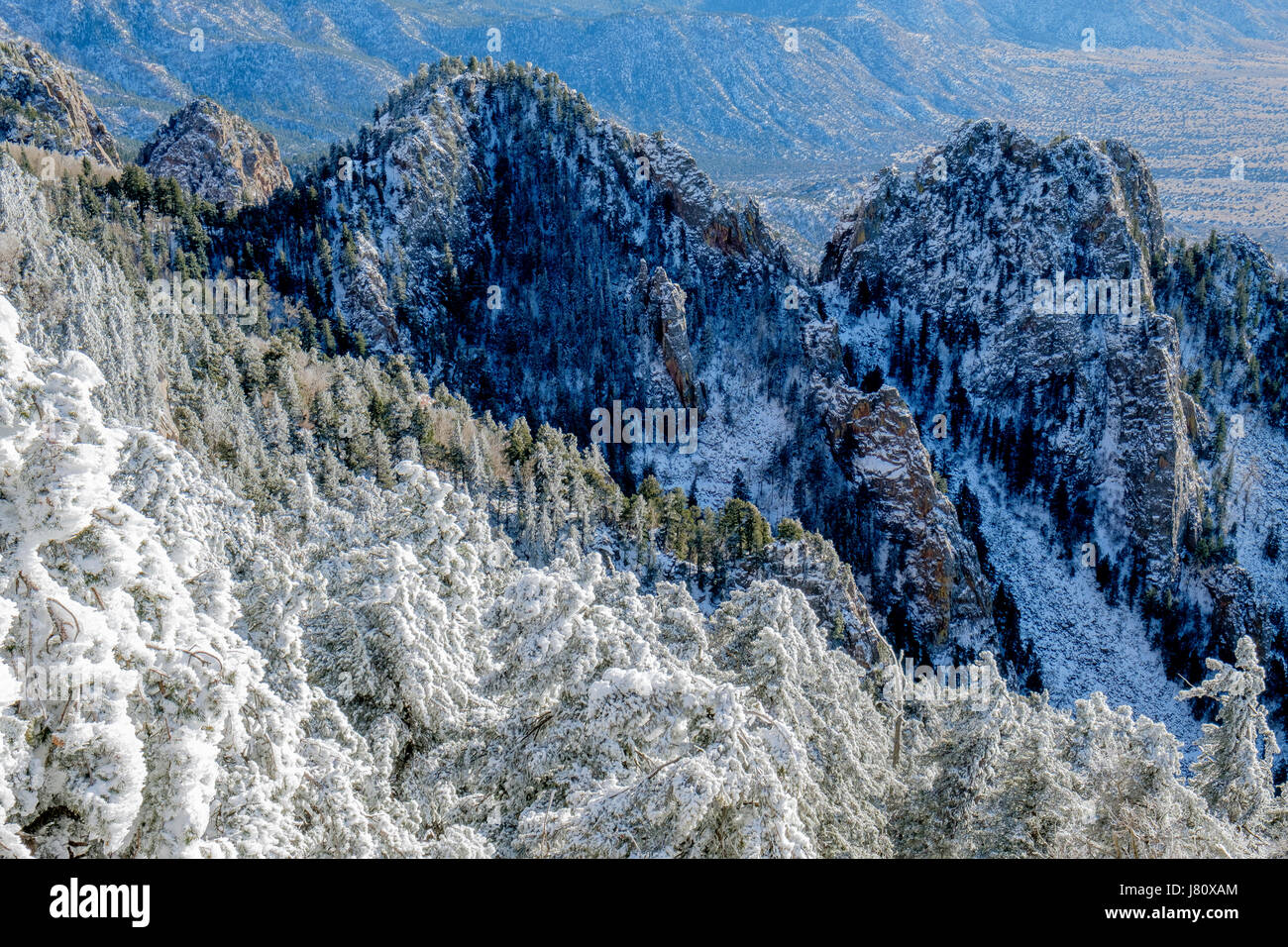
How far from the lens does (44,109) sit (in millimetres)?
134375

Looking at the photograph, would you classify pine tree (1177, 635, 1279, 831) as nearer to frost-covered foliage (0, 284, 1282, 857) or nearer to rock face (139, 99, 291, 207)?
frost-covered foliage (0, 284, 1282, 857)

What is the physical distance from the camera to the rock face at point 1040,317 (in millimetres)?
122688

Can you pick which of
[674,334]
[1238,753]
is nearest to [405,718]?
[1238,753]

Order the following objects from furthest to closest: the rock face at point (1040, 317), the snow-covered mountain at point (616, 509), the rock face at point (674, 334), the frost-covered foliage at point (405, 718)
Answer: the rock face at point (1040, 317)
the rock face at point (674, 334)
the snow-covered mountain at point (616, 509)
the frost-covered foliage at point (405, 718)

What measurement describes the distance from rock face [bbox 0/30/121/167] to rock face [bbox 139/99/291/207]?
9364 mm

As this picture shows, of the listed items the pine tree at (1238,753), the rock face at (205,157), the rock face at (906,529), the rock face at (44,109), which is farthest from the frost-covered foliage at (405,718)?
the rock face at (44,109)

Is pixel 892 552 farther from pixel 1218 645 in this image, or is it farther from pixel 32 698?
pixel 32 698

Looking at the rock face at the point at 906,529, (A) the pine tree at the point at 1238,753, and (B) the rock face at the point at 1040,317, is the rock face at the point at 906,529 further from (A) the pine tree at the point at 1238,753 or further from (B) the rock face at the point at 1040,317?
(A) the pine tree at the point at 1238,753

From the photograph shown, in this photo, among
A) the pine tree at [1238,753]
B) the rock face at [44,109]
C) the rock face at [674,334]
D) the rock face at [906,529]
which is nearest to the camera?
the pine tree at [1238,753]

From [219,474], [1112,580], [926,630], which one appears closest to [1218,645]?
[1112,580]

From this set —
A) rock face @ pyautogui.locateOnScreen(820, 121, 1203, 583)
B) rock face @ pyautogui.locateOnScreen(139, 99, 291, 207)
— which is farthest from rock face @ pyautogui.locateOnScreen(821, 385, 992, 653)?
rock face @ pyautogui.locateOnScreen(139, 99, 291, 207)

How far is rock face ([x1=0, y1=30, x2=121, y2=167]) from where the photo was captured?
123938mm

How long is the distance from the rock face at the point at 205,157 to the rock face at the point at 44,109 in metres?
9.36
